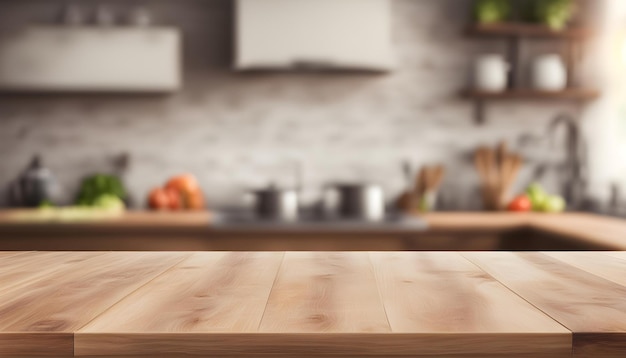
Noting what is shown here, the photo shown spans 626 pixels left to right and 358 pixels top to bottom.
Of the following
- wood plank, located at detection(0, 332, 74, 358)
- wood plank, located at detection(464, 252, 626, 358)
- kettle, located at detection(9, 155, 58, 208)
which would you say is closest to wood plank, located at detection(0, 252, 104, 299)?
wood plank, located at detection(0, 332, 74, 358)

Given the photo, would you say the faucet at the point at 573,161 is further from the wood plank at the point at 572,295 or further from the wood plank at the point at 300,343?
the wood plank at the point at 300,343

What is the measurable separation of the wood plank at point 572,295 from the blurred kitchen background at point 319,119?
2.42 metres

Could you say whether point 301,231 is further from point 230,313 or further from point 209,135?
point 230,313

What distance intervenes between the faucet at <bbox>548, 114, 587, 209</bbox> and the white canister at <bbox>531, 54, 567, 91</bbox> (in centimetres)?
27

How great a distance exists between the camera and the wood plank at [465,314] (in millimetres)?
749

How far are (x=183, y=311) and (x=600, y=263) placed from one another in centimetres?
84

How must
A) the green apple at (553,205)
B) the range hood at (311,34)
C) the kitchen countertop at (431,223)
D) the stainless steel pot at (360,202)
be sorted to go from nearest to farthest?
the kitchen countertop at (431,223)
the stainless steel pot at (360,202)
the range hood at (311,34)
the green apple at (553,205)

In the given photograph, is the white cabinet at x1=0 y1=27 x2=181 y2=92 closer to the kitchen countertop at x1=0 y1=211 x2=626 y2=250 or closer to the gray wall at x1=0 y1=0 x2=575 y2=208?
the gray wall at x1=0 y1=0 x2=575 y2=208

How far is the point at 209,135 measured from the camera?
3715mm

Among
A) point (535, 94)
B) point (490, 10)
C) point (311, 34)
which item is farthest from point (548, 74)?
point (311, 34)

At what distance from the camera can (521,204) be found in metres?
3.42

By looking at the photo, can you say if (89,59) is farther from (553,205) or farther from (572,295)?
(572,295)

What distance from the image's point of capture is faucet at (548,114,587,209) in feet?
12.1

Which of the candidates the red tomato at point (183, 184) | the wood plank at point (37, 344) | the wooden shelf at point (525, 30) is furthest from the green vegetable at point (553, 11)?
the wood plank at point (37, 344)
